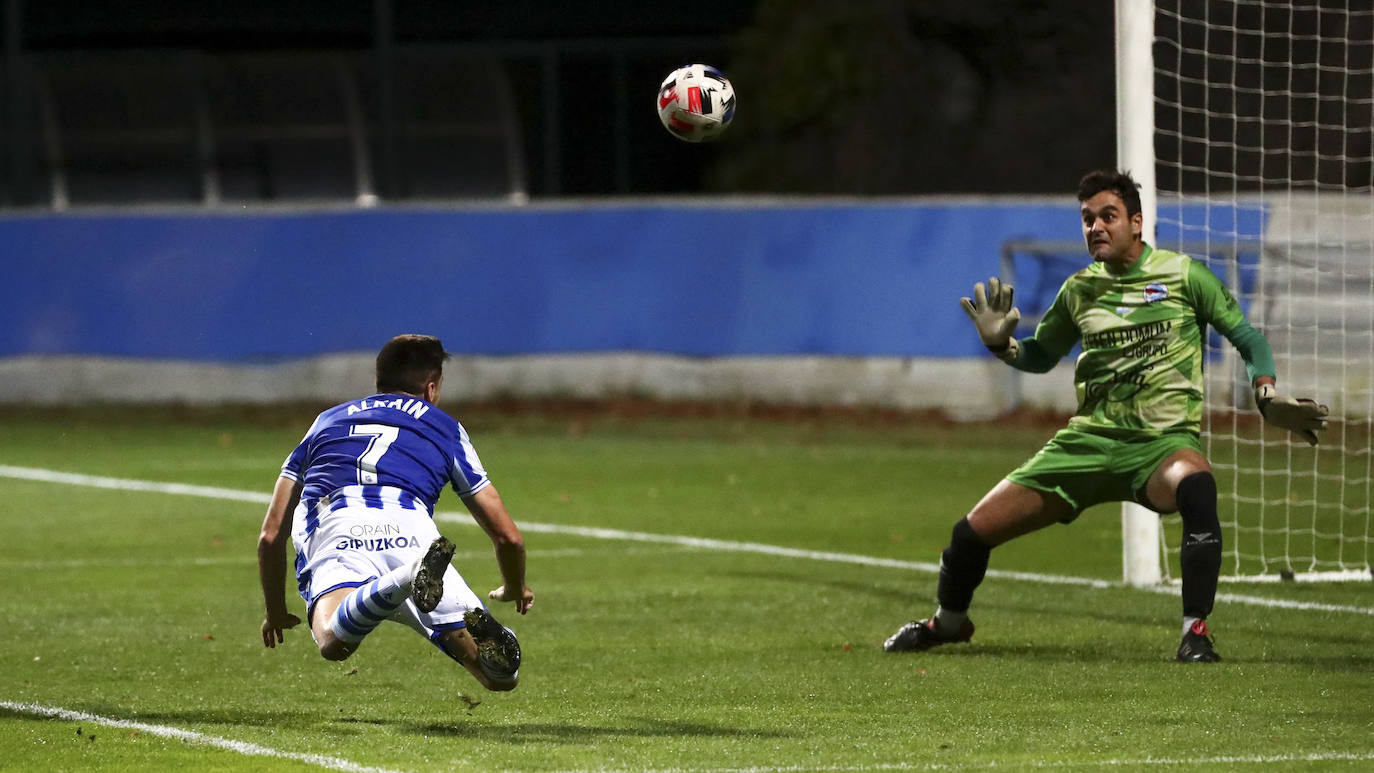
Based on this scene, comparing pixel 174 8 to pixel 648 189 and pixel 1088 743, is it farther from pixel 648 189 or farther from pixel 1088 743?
pixel 1088 743

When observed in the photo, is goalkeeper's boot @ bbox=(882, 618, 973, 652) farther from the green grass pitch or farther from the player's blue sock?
the player's blue sock

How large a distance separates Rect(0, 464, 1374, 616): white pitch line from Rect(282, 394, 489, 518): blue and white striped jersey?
4948 mm

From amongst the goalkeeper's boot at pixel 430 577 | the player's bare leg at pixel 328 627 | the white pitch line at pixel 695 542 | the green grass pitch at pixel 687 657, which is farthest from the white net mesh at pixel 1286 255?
the goalkeeper's boot at pixel 430 577

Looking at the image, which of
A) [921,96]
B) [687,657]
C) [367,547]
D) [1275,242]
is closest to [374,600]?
[367,547]

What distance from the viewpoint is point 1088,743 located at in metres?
6.86

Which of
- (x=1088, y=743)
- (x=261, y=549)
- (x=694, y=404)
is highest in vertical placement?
(x=261, y=549)

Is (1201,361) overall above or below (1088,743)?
above

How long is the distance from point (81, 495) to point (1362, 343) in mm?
10781

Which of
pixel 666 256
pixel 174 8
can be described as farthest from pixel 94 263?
pixel 174 8

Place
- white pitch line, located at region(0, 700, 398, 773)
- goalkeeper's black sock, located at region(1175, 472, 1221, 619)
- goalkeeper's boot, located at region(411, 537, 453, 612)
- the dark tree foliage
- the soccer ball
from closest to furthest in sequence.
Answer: goalkeeper's boot, located at region(411, 537, 453, 612) → white pitch line, located at region(0, 700, 398, 773) → goalkeeper's black sock, located at region(1175, 472, 1221, 619) → the soccer ball → the dark tree foliage

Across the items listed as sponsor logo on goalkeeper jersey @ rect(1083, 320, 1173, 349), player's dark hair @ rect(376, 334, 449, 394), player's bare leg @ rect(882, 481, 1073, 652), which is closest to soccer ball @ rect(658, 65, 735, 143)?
sponsor logo on goalkeeper jersey @ rect(1083, 320, 1173, 349)

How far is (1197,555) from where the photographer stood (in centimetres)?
855

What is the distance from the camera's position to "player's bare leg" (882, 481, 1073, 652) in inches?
350

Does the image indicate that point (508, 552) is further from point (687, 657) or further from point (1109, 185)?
point (1109, 185)
